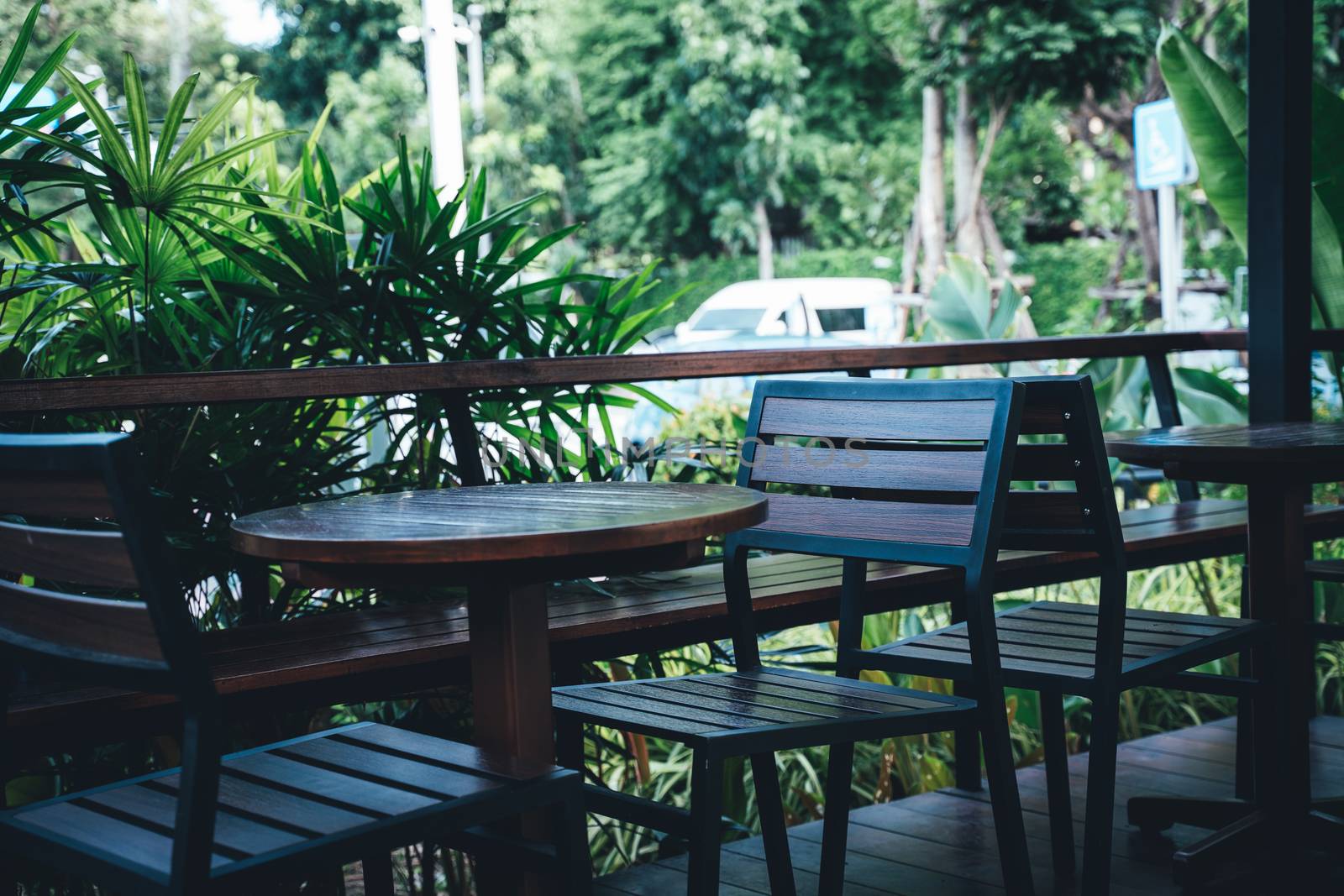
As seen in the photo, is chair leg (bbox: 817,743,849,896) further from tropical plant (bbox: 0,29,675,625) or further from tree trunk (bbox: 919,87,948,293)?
tree trunk (bbox: 919,87,948,293)

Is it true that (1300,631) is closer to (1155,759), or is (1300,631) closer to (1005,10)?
(1155,759)

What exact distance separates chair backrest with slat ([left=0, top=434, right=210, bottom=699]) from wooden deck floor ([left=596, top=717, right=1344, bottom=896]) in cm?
140

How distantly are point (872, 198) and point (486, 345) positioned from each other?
72.9ft

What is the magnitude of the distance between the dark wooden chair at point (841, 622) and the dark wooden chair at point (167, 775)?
0.23 metres

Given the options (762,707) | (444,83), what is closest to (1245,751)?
(762,707)

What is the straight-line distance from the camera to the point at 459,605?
2.59 meters

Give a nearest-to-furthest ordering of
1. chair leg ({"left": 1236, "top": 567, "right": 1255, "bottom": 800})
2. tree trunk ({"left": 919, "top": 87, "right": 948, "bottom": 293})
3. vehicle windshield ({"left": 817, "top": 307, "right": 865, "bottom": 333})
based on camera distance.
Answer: chair leg ({"left": 1236, "top": 567, "right": 1255, "bottom": 800}) → vehicle windshield ({"left": 817, "top": 307, "right": 865, "bottom": 333}) → tree trunk ({"left": 919, "top": 87, "right": 948, "bottom": 293})

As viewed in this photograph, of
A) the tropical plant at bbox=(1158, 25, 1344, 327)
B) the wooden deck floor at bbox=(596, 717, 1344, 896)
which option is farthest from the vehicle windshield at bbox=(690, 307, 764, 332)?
the wooden deck floor at bbox=(596, 717, 1344, 896)

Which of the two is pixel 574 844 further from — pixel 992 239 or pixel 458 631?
pixel 992 239

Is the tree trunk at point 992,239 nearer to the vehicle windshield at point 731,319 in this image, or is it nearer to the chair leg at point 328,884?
A: the vehicle windshield at point 731,319

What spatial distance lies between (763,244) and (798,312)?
371 inches

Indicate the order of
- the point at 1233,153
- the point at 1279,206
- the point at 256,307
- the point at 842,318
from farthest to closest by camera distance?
1. the point at 842,318
2. the point at 1233,153
3. the point at 1279,206
4. the point at 256,307

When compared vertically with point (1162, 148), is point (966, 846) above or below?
below

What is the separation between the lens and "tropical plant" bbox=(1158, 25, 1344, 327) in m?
4.18
